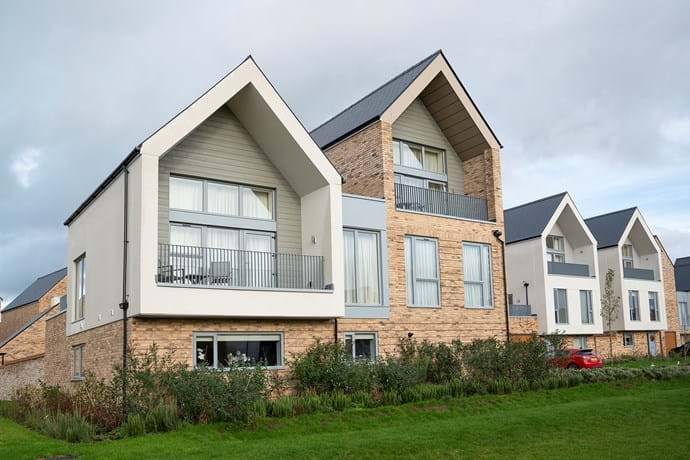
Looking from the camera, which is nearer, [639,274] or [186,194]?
[186,194]

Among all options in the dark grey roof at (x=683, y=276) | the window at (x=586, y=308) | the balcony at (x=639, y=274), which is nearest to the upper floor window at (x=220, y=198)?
the window at (x=586, y=308)

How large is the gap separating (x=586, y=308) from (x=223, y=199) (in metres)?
24.6

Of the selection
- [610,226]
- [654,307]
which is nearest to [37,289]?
[610,226]

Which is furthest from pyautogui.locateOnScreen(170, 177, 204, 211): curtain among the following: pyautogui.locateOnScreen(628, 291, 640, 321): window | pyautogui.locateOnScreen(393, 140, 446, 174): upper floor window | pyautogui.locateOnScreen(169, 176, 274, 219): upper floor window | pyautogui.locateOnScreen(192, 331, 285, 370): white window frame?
pyautogui.locateOnScreen(628, 291, 640, 321): window

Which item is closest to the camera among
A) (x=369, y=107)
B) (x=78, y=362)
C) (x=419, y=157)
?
(x=78, y=362)

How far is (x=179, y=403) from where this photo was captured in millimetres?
15461

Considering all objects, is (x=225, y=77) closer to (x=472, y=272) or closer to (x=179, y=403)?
(x=179, y=403)

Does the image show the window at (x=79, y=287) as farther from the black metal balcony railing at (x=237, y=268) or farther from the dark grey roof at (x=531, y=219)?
the dark grey roof at (x=531, y=219)

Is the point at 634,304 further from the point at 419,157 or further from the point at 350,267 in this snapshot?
the point at 350,267

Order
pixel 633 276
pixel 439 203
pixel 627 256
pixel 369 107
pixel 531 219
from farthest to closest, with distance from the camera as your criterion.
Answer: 1. pixel 627 256
2. pixel 633 276
3. pixel 531 219
4. pixel 369 107
5. pixel 439 203

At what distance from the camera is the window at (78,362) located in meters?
21.2

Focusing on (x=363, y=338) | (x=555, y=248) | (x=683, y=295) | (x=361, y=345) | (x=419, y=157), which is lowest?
(x=361, y=345)

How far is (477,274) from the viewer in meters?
23.9

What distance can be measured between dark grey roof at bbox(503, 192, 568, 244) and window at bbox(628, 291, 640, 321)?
8.48 m
